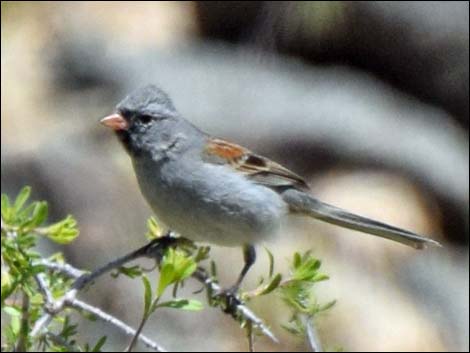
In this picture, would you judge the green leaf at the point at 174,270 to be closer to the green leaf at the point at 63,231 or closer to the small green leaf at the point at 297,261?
the small green leaf at the point at 297,261

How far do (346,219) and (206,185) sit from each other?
503 mm

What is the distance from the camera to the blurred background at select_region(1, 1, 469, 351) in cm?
756

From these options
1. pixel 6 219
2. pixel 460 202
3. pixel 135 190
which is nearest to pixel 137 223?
pixel 135 190

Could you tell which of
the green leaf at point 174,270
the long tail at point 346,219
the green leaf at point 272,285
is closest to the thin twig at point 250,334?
the green leaf at point 272,285

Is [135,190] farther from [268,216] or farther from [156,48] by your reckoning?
[268,216]

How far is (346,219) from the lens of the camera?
396cm

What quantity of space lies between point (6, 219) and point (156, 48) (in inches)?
250

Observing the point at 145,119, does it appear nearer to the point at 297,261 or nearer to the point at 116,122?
the point at 116,122

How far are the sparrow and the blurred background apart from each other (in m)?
2.62

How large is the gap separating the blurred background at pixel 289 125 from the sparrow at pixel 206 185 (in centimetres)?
262

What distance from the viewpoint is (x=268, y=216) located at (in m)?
3.98

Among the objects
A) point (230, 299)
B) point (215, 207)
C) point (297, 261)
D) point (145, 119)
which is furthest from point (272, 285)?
point (145, 119)

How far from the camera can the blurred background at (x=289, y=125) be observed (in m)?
7.56

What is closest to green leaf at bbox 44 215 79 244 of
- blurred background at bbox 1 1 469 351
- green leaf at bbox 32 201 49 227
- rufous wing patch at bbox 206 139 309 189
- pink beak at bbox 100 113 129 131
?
green leaf at bbox 32 201 49 227
